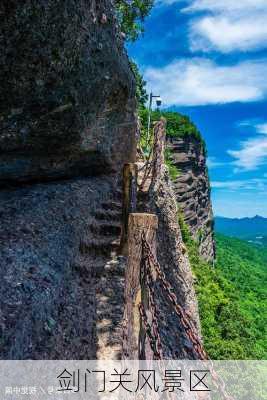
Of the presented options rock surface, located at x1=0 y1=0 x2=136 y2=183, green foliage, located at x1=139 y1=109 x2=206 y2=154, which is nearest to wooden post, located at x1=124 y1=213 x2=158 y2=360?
rock surface, located at x1=0 y1=0 x2=136 y2=183

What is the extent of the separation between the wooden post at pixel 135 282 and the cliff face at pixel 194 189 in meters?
39.3

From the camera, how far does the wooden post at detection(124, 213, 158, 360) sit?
3.88m

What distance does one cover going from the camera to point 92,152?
31.3 feet

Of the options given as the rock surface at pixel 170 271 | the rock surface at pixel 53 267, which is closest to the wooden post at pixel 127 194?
the rock surface at pixel 53 267

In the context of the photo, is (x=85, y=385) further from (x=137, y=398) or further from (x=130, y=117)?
(x=130, y=117)

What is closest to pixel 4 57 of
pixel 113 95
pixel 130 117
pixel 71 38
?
pixel 71 38

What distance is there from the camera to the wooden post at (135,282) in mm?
3883

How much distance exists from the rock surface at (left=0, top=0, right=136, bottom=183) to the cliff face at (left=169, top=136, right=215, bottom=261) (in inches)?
1376

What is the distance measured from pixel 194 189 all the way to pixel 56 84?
43.6 m

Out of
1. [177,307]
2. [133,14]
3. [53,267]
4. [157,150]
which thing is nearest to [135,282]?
[177,307]

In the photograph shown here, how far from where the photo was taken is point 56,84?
6230mm

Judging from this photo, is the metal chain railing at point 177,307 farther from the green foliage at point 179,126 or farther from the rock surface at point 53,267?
the green foliage at point 179,126

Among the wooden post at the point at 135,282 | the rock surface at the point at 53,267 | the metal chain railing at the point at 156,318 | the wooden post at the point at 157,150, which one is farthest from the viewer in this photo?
the wooden post at the point at 157,150

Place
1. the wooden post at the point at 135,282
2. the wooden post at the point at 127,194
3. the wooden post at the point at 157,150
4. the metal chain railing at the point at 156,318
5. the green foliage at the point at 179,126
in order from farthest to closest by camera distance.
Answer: the green foliage at the point at 179,126
the wooden post at the point at 157,150
the wooden post at the point at 127,194
the wooden post at the point at 135,282
the metal chain railing at the point at 156,318
